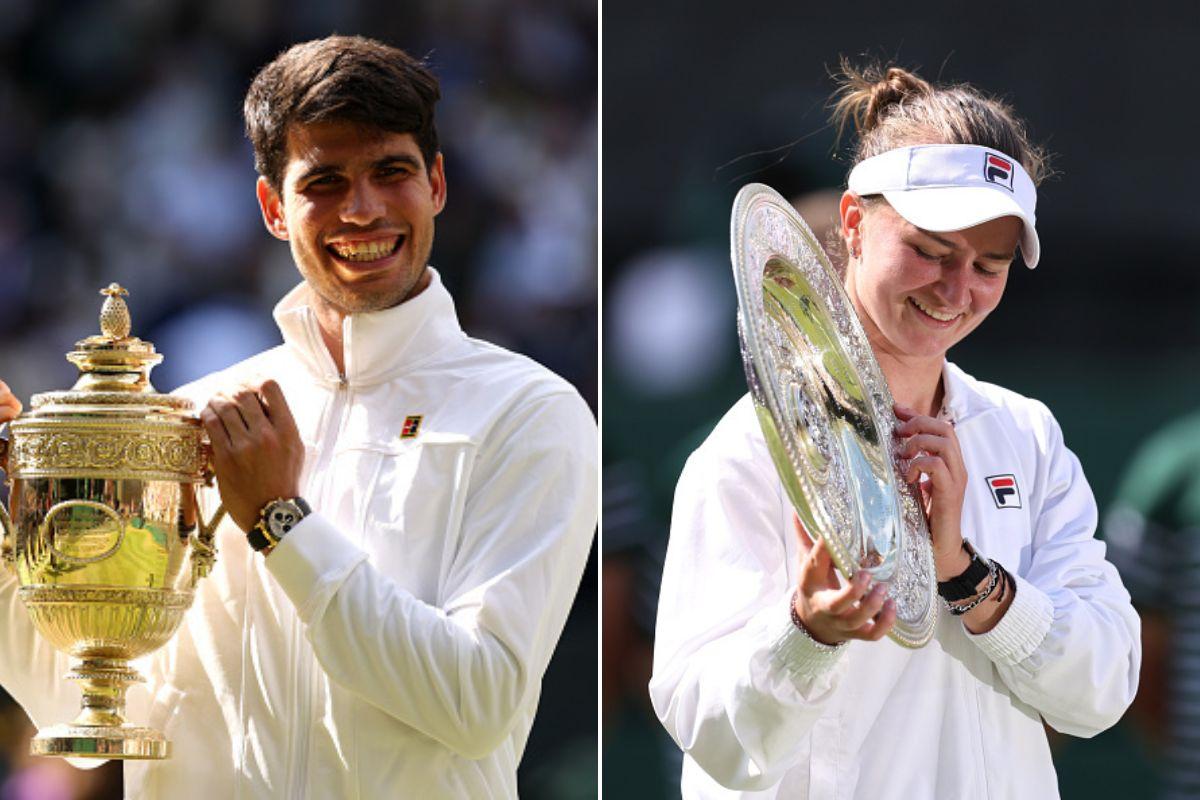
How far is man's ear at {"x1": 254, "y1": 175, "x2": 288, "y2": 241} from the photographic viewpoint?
8.52ft

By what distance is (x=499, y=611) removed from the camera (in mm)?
2322

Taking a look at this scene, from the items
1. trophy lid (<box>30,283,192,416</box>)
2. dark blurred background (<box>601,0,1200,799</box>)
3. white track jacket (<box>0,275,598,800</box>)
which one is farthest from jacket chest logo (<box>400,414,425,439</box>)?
dark blurred background (<box>601,0,1200,799</box>)

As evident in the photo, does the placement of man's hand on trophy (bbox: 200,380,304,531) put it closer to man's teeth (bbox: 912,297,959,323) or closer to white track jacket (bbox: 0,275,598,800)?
white track jacket (bbox: 0,275,598,800)

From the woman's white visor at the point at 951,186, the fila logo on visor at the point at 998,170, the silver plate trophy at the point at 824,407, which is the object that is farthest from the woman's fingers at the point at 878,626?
the fila logo on visor at the point at 998,170

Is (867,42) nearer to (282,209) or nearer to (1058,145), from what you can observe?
(1058,145)

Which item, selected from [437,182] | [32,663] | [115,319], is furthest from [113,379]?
[437,182]

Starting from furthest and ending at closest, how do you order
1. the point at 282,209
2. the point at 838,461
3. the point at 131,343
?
the point at 282,209, the point at 131,343, the point at 838,461

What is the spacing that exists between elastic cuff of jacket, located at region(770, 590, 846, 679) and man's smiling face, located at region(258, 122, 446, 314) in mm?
678

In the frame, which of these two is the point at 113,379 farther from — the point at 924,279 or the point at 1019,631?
the point at 1019,631

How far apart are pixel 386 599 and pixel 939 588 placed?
2.12 ft

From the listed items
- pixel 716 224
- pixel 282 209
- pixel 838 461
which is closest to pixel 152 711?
pixel 282 209

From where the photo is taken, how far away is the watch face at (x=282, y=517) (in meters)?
2.27

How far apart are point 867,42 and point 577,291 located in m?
1.19

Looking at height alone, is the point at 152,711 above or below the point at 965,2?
below
